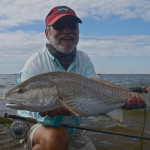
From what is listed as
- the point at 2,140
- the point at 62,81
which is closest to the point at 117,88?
the point at 62,81

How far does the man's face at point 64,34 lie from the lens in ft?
15.1

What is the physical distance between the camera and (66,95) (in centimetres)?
362

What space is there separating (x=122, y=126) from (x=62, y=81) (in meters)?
5.56

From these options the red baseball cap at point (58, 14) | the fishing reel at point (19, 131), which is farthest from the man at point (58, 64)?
the fishing reel at point (19, 131)

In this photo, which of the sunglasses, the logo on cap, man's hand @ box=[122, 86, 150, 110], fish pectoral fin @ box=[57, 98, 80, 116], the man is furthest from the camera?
the logo on cap

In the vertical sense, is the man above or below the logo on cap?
below

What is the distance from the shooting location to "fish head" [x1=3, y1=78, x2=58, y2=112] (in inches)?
141

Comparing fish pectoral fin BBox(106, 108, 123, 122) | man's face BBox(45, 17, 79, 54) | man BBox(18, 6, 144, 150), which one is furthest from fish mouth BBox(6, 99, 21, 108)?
man's face BBox(45, 17, 79, 54)

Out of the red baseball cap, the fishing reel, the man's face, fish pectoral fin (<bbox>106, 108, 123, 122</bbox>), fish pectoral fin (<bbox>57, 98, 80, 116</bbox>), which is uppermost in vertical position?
the red baseball cap

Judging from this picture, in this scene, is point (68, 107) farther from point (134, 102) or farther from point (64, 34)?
point (64, 34)

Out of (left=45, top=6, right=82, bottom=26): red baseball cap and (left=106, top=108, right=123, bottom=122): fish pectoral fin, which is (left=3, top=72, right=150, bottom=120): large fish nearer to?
(left=106, top=108, right=123, bottom=122): fish pectoral fin

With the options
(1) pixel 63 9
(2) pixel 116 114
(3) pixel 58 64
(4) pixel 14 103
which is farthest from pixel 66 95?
(1) pixel 63 9

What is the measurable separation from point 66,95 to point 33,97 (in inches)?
17.0

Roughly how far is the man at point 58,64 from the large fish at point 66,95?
78 centimetres
